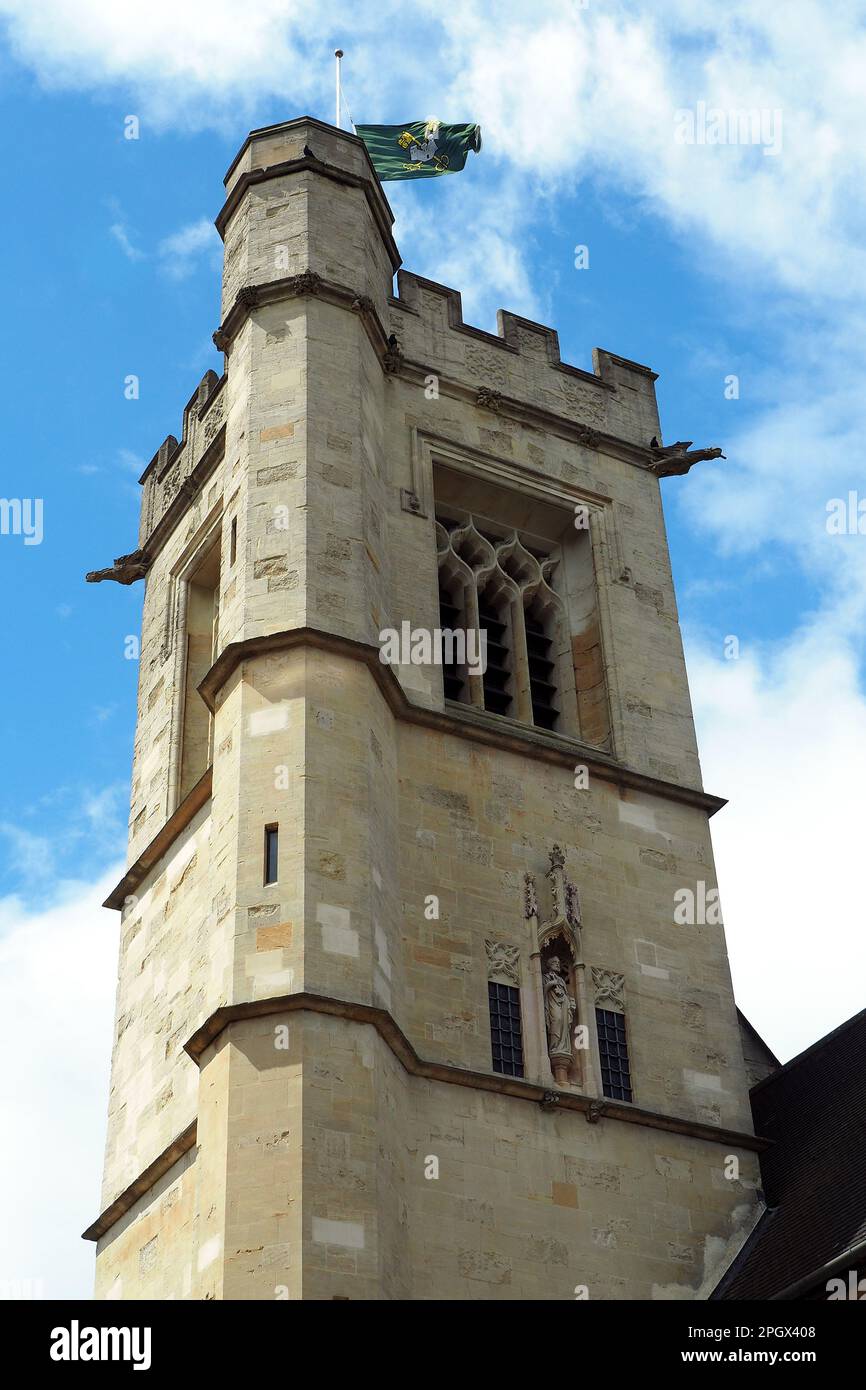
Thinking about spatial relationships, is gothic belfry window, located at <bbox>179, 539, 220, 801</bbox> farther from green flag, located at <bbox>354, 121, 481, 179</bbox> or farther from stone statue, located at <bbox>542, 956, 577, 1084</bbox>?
green flag, located at <bbox>354, 121, 481, 179</bbox>

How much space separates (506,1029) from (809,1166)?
3424 mm

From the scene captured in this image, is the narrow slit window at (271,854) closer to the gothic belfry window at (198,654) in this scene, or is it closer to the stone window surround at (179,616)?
the gothic belfry window at (198,654)

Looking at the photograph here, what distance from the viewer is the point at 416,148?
3228cm

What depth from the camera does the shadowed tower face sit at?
19.5 metres

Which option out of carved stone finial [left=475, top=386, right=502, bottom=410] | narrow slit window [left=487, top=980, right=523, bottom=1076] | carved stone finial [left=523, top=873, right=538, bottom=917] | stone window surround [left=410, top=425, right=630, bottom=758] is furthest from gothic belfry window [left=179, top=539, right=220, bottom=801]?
narrow slit window [left=487, top=980, right=523, bottom=1076]

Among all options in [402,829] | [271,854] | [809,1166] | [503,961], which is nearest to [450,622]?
[402,829]

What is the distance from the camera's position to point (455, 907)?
22.5 metres

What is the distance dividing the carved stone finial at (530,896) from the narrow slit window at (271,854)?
350 cm

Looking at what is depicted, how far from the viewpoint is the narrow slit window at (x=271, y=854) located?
20.5 m

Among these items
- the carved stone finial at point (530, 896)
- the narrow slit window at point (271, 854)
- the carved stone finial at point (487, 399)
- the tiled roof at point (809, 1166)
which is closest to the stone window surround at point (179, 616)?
the carved stone finial at point (487, 399)

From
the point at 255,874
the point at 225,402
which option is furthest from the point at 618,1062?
the point at 225,402

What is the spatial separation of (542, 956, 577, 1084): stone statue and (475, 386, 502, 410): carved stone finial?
8.50 meters
